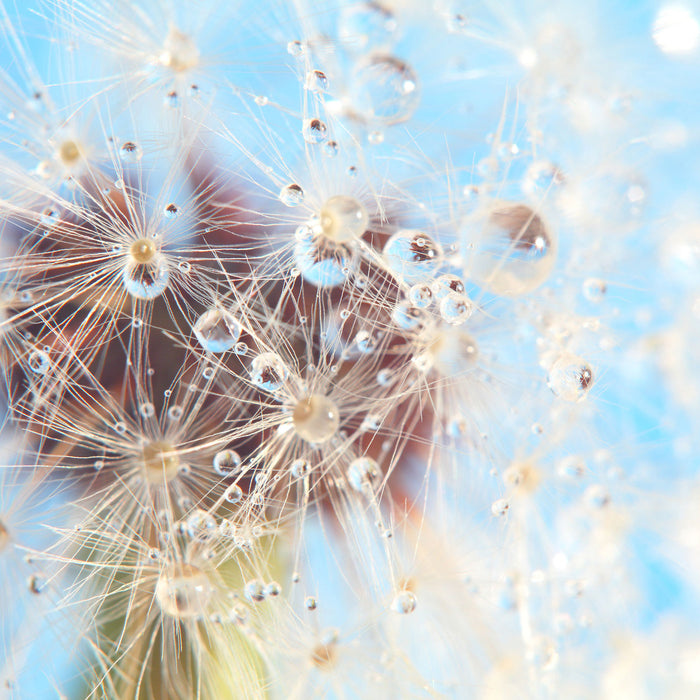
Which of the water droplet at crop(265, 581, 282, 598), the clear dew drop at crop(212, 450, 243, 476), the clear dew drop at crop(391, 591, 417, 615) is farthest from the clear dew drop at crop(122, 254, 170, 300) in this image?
the clear dew drop at crop(391, 591, 417, 615)

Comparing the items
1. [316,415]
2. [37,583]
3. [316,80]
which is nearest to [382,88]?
[316,80]

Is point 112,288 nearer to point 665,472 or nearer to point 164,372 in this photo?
point 164,372

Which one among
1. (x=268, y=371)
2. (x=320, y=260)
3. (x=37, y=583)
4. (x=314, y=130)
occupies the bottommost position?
(x=37, y=583)

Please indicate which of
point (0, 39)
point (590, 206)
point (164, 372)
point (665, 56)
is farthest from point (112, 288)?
point (665, 56)

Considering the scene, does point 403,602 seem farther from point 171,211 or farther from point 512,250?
point 171,211

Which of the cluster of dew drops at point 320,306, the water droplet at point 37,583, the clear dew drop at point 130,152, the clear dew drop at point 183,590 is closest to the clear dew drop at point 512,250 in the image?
the cluster of dew drops at point 320,306
